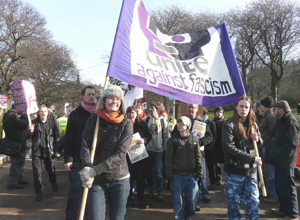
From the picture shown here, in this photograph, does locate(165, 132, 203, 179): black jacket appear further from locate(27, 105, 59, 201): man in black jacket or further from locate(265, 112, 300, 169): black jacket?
locate(27, 105, 59, 201): man in black jacket

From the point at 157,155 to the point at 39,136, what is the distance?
2.58 meters

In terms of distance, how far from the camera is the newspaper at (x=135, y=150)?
15.4ft

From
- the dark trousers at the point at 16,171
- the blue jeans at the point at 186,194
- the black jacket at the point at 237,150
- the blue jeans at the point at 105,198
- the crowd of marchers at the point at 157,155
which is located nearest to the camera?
the blue jeans at the point at 105,198

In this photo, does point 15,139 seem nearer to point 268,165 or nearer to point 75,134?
point 75,134

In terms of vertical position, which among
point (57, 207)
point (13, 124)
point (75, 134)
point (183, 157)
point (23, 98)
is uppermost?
point (23, 98)

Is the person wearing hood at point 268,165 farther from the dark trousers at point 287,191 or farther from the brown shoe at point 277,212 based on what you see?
the dark trousers at point 287,191

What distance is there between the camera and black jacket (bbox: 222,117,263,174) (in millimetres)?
3289

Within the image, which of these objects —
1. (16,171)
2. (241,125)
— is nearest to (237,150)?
(241,125)

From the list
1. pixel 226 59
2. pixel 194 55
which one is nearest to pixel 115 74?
pixel 194 55

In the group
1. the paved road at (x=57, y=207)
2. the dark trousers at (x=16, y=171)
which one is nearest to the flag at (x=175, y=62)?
the paved road at (x=57, y=207)

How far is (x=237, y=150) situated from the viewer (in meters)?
3.32

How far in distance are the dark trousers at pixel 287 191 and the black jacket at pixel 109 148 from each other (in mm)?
2843

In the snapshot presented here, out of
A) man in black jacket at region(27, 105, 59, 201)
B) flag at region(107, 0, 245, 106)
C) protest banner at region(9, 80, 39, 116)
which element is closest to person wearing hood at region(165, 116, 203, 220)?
flag at region(107, 0, 245, 106)

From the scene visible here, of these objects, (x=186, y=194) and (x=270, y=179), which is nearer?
(x=186, y=194)
